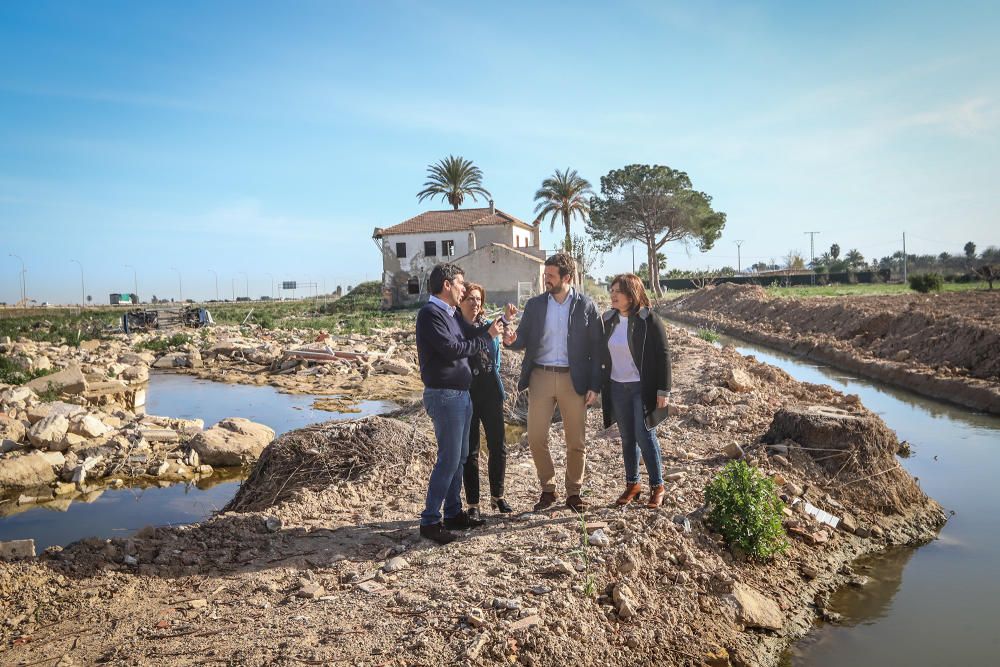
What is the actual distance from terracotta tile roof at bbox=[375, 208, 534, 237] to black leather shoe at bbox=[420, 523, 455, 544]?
42631 millimetres

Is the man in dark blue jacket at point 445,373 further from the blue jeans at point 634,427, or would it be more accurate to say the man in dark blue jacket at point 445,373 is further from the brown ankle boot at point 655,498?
the brown ankle boot at point 655,498

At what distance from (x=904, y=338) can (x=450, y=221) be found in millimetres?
34490

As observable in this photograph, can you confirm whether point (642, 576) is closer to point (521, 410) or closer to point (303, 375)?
point (521, 410)

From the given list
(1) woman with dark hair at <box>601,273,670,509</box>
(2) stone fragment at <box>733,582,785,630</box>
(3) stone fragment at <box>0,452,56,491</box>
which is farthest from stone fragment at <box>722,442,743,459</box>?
(3) stone fragment at <box>0,452,56,491</box>

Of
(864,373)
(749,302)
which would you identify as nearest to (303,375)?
(864,373)

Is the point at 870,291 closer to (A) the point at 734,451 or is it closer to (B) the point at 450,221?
(B) the point at 450,221

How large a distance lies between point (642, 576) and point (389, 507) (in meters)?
2.53

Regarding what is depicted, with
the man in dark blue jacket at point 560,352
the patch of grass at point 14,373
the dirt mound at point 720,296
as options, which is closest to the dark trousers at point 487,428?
the man in dark blue jacket at point 560,352

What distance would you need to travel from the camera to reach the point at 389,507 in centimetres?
608

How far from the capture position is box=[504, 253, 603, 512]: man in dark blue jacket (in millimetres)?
5172

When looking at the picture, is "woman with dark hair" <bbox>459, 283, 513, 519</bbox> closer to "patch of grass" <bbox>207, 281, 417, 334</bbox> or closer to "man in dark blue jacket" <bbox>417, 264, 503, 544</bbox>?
"man in dark blue jacket" <bbox>417, 264, 503, 544</bbox>

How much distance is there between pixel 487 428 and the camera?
17.5ft

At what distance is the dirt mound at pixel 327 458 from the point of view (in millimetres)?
6531

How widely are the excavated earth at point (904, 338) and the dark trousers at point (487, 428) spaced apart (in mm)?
10023
